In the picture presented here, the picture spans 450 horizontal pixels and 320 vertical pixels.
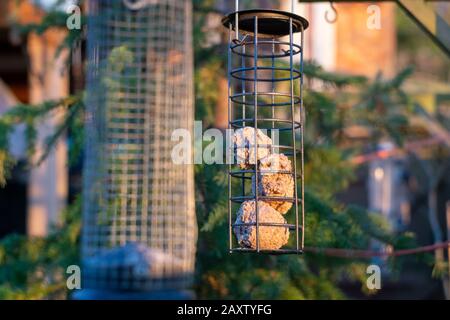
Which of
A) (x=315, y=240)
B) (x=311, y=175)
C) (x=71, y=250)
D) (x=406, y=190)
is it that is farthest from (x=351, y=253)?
(x=406, y=190)

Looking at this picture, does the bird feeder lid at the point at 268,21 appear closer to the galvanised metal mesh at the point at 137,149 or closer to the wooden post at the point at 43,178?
the galvanised metal mesh at the point at 137,149

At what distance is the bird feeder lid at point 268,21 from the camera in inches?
138

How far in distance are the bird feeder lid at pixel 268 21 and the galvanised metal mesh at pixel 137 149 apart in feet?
6.50

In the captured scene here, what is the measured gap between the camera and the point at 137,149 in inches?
235

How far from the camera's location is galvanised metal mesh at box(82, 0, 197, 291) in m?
5.61

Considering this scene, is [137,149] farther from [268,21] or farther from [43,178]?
[43,178]

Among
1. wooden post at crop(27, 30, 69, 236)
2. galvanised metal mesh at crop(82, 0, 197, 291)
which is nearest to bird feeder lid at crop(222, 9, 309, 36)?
galvanised metal mesh at crop(82, 0, 197, 291)

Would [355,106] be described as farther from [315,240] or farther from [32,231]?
[32,231]

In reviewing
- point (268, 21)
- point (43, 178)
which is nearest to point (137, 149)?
point (268, 21)

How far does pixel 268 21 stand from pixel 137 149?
99.5 inches

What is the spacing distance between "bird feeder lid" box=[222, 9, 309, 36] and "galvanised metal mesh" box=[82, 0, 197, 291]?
6.50 ft

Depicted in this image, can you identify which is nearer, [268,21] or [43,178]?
[268,21]

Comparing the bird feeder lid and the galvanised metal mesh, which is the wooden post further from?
the bird feeder lid
